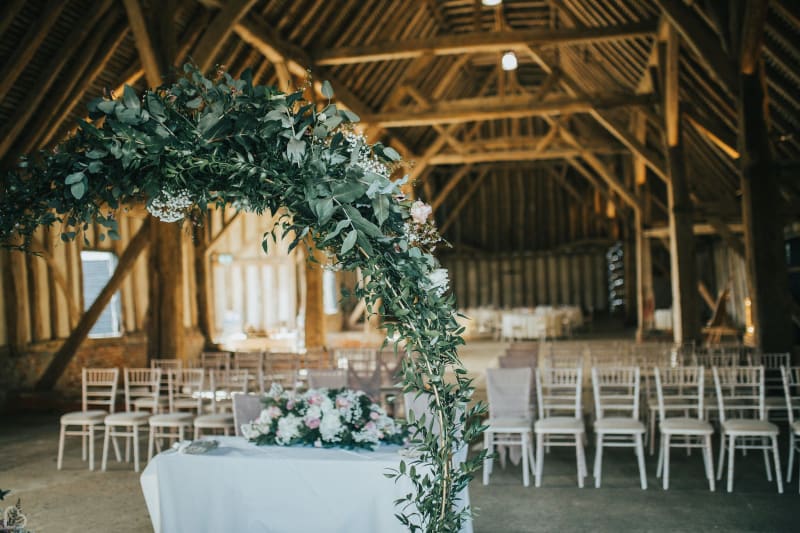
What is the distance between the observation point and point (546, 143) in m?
16.9

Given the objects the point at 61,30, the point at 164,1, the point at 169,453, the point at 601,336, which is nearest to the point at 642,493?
the point at 169,453

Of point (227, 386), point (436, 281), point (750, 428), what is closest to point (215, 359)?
point (227, 386)

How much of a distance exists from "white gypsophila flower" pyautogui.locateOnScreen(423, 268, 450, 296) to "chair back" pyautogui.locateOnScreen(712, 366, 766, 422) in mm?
3546

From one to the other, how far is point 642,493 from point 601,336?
45.7 ft

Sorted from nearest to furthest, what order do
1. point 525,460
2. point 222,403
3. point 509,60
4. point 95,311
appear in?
point 525,460 → point 222,403 → point 95,311 → point 509,60

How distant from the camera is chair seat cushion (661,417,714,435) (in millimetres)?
5562

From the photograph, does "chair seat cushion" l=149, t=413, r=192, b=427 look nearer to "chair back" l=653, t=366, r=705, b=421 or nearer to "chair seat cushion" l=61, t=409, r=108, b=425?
"chair seat cushion" l=61, t=409, r=108, b=425

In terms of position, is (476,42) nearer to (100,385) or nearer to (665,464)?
(100,385)

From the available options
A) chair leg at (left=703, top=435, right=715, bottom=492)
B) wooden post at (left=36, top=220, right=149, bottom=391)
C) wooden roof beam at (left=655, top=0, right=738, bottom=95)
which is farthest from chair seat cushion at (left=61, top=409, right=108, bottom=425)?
wooden roof beam at (left=655, top=0, right=738, bottom=95)

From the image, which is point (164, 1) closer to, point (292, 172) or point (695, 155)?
point (292, 172)

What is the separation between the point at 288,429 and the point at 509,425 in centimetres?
201

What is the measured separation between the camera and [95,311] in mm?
10125

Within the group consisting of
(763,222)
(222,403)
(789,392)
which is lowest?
(222,403)

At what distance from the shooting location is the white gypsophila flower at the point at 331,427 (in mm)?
4516
